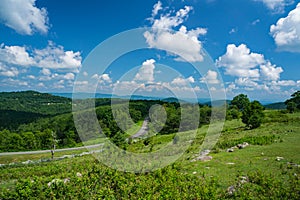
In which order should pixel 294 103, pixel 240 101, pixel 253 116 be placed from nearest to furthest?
1. pixel 253 116
2. pixel 294 103
3. pixel 240 101

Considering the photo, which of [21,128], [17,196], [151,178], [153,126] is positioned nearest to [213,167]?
[151,178]

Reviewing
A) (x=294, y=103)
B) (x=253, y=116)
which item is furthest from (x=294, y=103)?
(x=253, y=116)

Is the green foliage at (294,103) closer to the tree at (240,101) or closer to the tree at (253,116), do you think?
the tree at (240,101)

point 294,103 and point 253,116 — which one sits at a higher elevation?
point 294,103

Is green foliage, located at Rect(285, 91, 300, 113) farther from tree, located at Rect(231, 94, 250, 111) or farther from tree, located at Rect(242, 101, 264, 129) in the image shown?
tree, located at Rect(242, 101, 264, 129)

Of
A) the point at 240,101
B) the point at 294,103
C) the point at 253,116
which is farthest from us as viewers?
the point at 240,101

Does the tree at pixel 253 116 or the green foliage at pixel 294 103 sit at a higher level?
the green foliage at pixel 294 103

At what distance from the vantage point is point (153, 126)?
34.1 metres

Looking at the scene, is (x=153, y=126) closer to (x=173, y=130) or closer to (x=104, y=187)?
(x=173, y=130)

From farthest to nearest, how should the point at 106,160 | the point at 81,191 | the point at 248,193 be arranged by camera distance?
the point at 106,160 < the point at 248,193 < the point at 81,191

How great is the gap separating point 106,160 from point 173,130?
46147 millimetres

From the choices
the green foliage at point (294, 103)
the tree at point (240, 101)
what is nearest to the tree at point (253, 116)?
the green foliage at point (294, 103)

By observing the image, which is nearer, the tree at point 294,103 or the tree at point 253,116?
the tree at point 253,116

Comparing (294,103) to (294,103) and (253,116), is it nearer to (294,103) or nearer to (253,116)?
(294,103)
